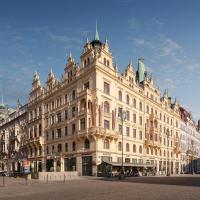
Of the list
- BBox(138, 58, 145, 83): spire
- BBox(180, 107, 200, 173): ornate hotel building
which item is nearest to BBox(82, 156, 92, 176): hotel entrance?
BBox(138, 58, 145, 83): spire

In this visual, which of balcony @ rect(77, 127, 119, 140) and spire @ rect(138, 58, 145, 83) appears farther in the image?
spire @ rect(138, 58, 145, 83)

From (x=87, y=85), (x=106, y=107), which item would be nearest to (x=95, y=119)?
(x=106, y=107)

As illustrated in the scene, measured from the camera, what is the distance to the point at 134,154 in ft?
233

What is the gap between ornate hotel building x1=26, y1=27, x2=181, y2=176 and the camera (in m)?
59.6

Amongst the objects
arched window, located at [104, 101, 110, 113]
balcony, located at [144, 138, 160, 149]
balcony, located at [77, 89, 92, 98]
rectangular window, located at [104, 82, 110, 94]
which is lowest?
balcony, located at [144, 138, 160, 149]

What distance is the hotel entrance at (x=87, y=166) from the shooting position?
2329 inches

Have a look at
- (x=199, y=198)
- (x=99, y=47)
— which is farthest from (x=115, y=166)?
(x=199, y=198)

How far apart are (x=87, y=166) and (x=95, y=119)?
9576 millimetres

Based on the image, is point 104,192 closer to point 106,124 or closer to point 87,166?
point 87,166

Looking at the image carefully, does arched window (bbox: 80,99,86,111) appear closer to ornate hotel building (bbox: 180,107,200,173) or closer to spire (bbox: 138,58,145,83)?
spire (bbox: 138,58,145,83)

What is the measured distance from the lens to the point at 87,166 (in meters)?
60.0

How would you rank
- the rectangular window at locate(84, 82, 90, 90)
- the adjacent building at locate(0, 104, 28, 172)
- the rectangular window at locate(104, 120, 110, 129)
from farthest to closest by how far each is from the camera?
the adjacent building at locate(0, 104, 28, 172), the rectangular window at locate(84, 82, 90, 90), the rectangular window at locate(104, 120, 110, 129)

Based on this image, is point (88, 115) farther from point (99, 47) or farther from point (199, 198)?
point (199, 198)

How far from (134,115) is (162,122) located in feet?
66.8
